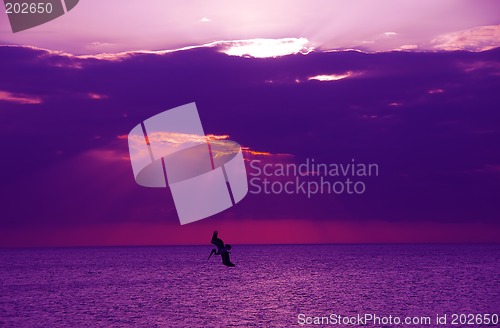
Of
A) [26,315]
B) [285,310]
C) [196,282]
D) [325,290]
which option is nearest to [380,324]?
[285,310]

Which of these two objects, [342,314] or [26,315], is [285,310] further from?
[26,315]

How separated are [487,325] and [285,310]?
526 inches

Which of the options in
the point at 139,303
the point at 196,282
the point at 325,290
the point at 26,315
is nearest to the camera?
the point at 26,315

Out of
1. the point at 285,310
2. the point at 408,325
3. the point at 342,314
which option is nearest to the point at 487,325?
the point at 408,325

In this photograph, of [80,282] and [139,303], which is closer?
[139,303]

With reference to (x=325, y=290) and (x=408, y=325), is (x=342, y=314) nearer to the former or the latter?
(x=408, y=325)

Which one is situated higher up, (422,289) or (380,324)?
(380,324)

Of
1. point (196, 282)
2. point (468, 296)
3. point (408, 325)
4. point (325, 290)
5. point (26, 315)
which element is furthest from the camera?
point (196, 282)

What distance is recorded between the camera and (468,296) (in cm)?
Result: 6000

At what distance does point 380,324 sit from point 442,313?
8.20 meters

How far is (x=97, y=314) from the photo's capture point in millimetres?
45281

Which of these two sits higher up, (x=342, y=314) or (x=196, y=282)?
(x=342, y=314)

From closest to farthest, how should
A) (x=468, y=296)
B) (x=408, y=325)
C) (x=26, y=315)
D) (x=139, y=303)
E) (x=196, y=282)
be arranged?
(x=408, y=325), (x=26, y=315), (x=139, y=303), (x=468, y=296), (x=196, y=282)

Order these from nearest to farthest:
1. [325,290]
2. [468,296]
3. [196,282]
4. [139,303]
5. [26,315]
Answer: [26,315], [139,303], [468,296], [325,290], [196,282]
